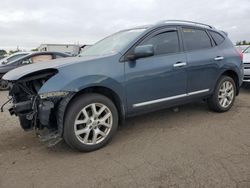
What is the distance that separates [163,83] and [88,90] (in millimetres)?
1273

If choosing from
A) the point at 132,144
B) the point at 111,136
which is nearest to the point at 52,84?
the point at 111,136

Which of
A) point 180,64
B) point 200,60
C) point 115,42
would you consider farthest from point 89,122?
point 200,60

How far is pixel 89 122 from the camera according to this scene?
11.4ft

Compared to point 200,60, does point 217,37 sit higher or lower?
higher

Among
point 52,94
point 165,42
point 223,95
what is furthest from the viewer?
point 223,95

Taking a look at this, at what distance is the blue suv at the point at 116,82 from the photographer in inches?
129

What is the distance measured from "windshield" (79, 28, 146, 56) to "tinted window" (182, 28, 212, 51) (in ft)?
2.97

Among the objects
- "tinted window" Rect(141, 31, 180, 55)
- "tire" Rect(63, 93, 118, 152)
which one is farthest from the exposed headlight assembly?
"tinted window" Rect(141, 31, 180, 55)

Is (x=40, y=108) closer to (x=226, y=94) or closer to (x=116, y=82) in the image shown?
(x=116, y=82)

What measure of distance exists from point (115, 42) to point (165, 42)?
85cm

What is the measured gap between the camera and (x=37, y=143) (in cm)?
387

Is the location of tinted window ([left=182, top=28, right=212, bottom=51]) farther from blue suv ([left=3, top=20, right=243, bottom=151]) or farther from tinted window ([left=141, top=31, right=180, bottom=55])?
tinted window ([left=141, top=31, right=180, bottom=55])

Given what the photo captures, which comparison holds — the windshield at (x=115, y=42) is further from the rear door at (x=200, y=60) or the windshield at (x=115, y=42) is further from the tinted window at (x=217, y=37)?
the tinted window at (x=217, y=37)

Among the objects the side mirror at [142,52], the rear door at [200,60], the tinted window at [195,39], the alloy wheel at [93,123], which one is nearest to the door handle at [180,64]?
the rear door at [200,60]
